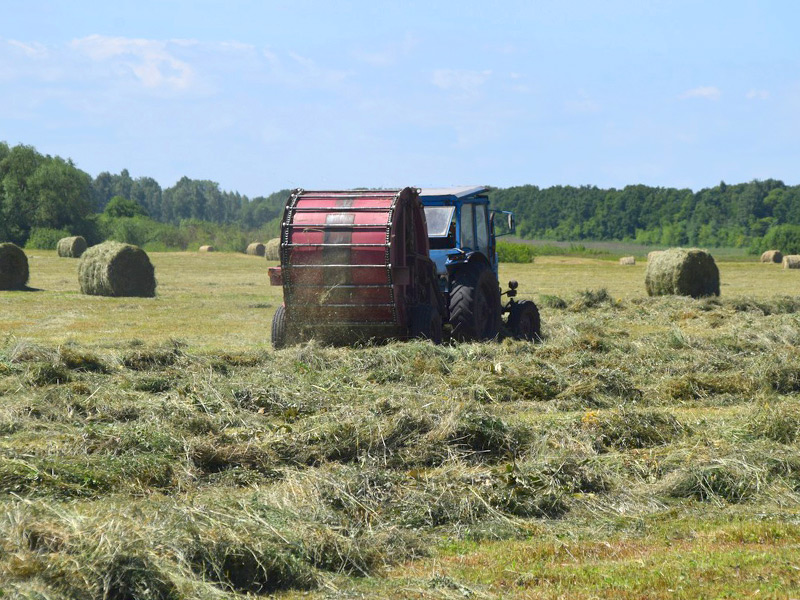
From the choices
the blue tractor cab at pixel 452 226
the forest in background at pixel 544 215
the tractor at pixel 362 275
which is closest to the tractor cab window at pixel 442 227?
the blue tractor cab at pixel 452 226

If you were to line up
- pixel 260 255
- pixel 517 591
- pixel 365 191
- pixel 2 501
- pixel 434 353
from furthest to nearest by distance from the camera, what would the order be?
pixel 260 255, pixel 365 191, pixel 434 353, pixel 2 501, pixel 517 591

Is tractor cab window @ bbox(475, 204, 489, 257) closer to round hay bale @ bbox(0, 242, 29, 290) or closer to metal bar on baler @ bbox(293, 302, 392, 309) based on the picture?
metal bar on baler @ bbox(293, 302, 392, 309)

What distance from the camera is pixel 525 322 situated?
53.7ft

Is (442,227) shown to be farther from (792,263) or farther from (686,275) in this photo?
(792,263)

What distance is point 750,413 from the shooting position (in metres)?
9.25

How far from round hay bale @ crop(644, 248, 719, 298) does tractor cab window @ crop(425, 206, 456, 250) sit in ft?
41.1

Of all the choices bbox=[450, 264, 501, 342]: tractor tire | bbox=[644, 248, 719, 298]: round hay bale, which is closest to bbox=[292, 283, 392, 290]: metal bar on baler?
bbox=[450, 264, 501, 342]: tractor tire

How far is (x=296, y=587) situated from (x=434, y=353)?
6973 mm

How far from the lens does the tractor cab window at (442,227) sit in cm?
1498

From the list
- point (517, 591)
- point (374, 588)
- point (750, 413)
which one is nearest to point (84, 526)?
point (374, 588)

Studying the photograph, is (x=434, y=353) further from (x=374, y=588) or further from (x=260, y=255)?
(x=260, y=255)

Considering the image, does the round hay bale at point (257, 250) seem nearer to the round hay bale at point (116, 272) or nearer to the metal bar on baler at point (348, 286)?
the round hay bale at point (116, 272)

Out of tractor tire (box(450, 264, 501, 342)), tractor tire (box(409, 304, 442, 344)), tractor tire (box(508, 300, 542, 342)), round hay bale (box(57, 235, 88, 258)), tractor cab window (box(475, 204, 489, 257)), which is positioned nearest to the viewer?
tractor tire (box(409, 304, 442, 344))

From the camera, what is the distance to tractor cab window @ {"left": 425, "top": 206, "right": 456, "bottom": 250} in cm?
1498
